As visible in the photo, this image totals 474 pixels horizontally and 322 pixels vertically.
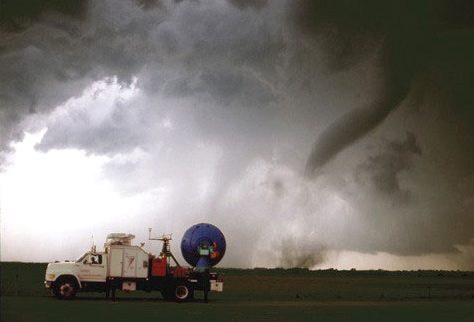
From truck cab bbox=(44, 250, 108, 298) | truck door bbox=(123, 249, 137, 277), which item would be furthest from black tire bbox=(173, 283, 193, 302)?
truck cab bbox=(44, 250, 108, 298)

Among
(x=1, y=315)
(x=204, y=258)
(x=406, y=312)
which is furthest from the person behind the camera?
(x=204, y=258)

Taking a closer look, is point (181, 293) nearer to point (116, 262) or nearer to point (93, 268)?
point (116, 262)

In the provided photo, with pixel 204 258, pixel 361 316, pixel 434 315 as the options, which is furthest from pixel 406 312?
pixel 204 258

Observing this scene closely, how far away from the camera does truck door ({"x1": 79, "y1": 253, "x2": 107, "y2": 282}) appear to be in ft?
123

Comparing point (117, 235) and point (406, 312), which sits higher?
point (117, 235)

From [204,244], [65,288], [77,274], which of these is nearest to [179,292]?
[77,274]

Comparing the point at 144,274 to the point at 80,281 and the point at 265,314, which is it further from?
the point at 265,314

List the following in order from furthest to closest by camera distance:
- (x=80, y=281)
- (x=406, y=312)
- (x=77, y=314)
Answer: (x=80, y=281) < (x=406, y=312) < (x=77, y=314)

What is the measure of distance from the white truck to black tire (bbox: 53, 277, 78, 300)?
5 cm

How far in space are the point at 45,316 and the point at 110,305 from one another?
7.37m

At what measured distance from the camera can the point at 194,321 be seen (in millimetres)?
25531

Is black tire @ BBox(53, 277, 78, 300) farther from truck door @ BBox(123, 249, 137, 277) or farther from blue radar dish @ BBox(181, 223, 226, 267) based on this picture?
blue radar dish @ BBox(181, 223, 226, 267)

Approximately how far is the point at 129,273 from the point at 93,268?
198 cm

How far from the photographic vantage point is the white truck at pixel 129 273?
123 ft
